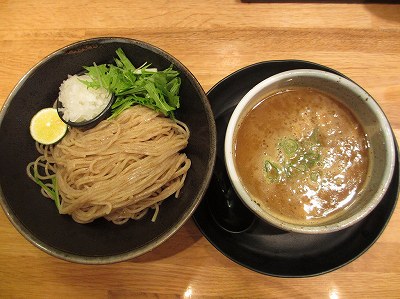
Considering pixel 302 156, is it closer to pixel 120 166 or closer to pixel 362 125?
pixel 362 125

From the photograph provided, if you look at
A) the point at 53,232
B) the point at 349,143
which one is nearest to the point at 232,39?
the point at 349,143

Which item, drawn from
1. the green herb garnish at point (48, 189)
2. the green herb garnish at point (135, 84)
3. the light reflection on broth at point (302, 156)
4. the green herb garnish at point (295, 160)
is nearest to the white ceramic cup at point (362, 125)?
the light reflection on broth at point (302, 156)

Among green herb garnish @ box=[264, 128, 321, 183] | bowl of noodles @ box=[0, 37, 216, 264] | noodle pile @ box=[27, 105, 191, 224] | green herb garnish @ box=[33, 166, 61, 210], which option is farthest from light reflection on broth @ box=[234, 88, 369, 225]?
green herb garnish @ box=[33, 166, 61, 210]

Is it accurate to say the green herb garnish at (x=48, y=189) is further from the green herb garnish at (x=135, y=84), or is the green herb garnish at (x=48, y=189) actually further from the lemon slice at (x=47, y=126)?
the green herb garnish at (x=135, y=84)

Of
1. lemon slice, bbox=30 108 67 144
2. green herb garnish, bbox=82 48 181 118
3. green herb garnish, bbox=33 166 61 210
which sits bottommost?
green herb garnish, bbox=33 166 61 210

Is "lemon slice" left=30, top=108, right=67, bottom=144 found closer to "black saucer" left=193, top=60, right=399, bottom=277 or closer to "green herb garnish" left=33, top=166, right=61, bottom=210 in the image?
"green herb garnish" left=33, top=166, right=61, bottom=210

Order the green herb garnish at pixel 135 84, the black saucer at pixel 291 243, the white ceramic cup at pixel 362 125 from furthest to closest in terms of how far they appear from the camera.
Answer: the green herb garnish at pixel 135 84 < the black saucer at pixel 291 243 < the white ceramic cup at pixel 362 125
